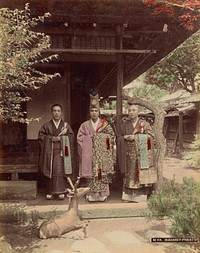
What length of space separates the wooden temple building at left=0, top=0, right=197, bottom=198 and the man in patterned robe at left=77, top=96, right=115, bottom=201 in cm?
82

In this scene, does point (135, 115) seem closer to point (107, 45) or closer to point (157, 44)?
point (107, 45)

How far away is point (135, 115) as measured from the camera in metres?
6.49

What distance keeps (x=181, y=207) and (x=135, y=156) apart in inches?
85.8

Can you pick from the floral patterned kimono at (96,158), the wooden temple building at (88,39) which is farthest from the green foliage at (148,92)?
the floral patterned kimono at (96,158)

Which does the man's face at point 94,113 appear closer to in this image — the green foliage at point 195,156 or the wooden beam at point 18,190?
the wooden beam at point 18,190

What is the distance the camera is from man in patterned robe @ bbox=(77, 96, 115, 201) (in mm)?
6355

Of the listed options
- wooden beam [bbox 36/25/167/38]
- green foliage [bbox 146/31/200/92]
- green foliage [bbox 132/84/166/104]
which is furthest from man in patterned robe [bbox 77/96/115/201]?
green foliage [bbox 132/84/166/104]

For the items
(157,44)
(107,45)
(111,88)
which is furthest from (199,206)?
(111,88)

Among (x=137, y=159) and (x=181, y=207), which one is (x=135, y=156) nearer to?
(x=137, y=159)

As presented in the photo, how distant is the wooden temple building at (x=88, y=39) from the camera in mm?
5965

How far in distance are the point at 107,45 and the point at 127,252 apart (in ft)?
14.3

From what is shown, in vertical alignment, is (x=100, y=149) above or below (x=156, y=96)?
below

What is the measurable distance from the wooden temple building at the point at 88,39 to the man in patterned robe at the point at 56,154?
0.81 m

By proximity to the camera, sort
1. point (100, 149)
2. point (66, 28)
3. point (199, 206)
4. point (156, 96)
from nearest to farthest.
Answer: point (199, 206) < point (100, 149) < point (66, 28) < point (156, 96)
